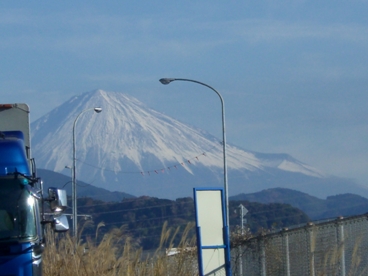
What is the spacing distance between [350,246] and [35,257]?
4.38 m

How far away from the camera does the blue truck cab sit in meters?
9.27

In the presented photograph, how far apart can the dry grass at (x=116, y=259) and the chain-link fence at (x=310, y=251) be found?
1.34 m

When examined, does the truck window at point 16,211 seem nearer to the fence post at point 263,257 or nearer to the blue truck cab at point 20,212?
the blue truck cab at point 20,212

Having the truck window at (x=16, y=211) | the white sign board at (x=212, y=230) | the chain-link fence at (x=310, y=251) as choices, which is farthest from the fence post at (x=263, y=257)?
the truck window at (x=16, y=211)

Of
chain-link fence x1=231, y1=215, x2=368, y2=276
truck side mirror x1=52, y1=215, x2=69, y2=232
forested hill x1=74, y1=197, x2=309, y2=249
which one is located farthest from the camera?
forested hill x1=74, y1=197, x2=309, y2=249

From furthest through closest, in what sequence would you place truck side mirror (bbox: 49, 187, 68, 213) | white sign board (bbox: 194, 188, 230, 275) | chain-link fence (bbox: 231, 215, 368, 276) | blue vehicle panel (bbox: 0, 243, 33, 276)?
white sign board (bbox: 194, 188, 230, 275) < truck side mirror (bbox: 49, 187, 68, 213) < blue vehicle panel (bbox: 0, 243, 33, 276) < chain-link fence (bbox: 231, 215, 368, 276)

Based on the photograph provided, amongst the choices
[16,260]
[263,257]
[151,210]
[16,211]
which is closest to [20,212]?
[16,211]

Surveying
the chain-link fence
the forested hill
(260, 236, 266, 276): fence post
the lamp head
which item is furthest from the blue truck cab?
the forested hill

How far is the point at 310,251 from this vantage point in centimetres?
877

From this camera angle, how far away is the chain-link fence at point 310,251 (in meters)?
8.53

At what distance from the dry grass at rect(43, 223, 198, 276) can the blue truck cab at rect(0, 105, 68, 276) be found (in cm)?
162

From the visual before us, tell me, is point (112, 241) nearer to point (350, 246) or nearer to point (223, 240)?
point (223, 240)

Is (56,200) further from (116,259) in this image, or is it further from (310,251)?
(310,251)

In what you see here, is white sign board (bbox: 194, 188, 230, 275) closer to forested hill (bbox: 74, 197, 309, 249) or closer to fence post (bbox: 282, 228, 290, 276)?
fence post (bbox: 282, 228, 290, 276)
